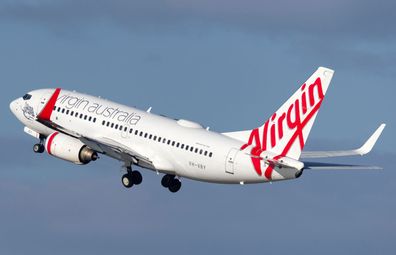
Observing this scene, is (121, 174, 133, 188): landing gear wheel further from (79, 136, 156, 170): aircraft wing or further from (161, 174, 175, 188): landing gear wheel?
(161, 174, 175, 188): landing gear wheel

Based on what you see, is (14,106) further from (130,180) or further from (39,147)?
(130,180)

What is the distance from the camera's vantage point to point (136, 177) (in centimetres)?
10225

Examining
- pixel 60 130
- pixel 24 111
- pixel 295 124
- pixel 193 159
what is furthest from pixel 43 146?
pixel 295 124

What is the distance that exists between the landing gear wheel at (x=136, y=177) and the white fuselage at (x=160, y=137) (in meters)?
1.85

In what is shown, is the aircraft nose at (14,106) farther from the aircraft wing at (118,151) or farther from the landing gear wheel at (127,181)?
the landing gear wheel at (127,181)

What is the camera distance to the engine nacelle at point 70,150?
332 feet

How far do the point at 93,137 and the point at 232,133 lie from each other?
1192 centimetres

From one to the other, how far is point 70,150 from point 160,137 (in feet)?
23.3

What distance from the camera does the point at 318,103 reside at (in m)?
92.0

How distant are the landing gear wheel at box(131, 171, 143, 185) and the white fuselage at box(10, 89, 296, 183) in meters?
1.85

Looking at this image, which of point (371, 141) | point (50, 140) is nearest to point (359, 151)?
point (371, 141)

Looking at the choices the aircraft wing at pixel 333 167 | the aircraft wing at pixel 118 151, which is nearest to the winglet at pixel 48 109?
the aircraft wing at pixel 118 151

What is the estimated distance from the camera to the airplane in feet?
304

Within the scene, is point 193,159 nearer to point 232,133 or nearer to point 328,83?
point 232,133
